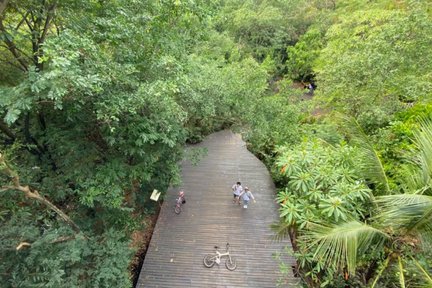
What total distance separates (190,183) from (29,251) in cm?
727

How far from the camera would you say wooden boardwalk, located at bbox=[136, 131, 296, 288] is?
25.3ft

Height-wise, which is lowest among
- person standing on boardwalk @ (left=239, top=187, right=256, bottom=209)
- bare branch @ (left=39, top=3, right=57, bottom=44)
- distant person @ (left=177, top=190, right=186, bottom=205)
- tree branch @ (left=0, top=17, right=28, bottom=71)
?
distant person @ (left=177, top=190, right=186, bottom=205)

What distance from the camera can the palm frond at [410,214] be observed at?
11.1 ft

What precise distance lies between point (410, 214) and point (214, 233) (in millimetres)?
6641

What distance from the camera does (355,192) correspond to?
4.27 meters

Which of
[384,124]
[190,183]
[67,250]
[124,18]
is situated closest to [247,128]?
[190,183]

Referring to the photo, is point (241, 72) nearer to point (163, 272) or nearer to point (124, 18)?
point (124, 18)

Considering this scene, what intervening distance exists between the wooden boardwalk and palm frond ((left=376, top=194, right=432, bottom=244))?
4720 mm

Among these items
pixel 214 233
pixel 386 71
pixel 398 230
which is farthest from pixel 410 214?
pixel 386 71

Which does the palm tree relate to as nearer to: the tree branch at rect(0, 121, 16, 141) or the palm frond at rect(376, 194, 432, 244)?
the palm frond at rect(376, 194, 432, 244)

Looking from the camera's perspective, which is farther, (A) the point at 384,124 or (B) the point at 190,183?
(B) the point at 190,183

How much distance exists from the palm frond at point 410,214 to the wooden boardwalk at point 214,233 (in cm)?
472

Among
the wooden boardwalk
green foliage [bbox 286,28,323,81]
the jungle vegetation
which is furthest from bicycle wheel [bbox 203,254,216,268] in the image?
green foliage [bbox 286,28,323,81]

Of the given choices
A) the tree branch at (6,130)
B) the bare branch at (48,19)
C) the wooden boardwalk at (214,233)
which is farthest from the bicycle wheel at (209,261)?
the bare branch at (48,19)
